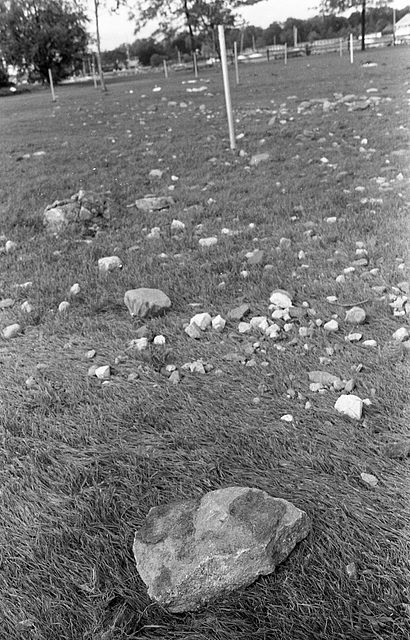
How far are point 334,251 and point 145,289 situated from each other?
1.32 m

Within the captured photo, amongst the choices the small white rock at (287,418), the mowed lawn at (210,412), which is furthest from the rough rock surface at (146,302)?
the small white rock at (287,418)

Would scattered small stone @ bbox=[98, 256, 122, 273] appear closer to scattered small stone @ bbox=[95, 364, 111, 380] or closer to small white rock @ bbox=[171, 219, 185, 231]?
small white rock @ bbox=[171, 219, 185, 231]

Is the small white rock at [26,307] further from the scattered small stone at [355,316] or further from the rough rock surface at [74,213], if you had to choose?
the scattered small stone at [355,316]

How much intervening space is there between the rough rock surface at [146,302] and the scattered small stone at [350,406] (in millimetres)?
1291

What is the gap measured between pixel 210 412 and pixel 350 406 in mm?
553

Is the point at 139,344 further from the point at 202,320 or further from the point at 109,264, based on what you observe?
the point at 109,264

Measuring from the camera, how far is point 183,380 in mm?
2426

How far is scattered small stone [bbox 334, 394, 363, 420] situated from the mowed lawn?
0.03 meters

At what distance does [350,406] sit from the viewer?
204 cm

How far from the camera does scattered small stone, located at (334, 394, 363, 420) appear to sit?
79.3 inches

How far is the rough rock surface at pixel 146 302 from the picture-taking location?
120 inches

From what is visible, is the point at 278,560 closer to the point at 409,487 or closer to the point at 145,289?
the point at 409,487

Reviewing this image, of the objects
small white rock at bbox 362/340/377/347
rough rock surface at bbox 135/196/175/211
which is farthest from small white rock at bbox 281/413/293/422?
rough rock surface at bbox 135/196/175/211

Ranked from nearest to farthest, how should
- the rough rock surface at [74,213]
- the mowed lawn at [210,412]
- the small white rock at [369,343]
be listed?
the mowed lawn at [210,412] → the small white rock at [369,343] → the rough rock surface at [74,213]
